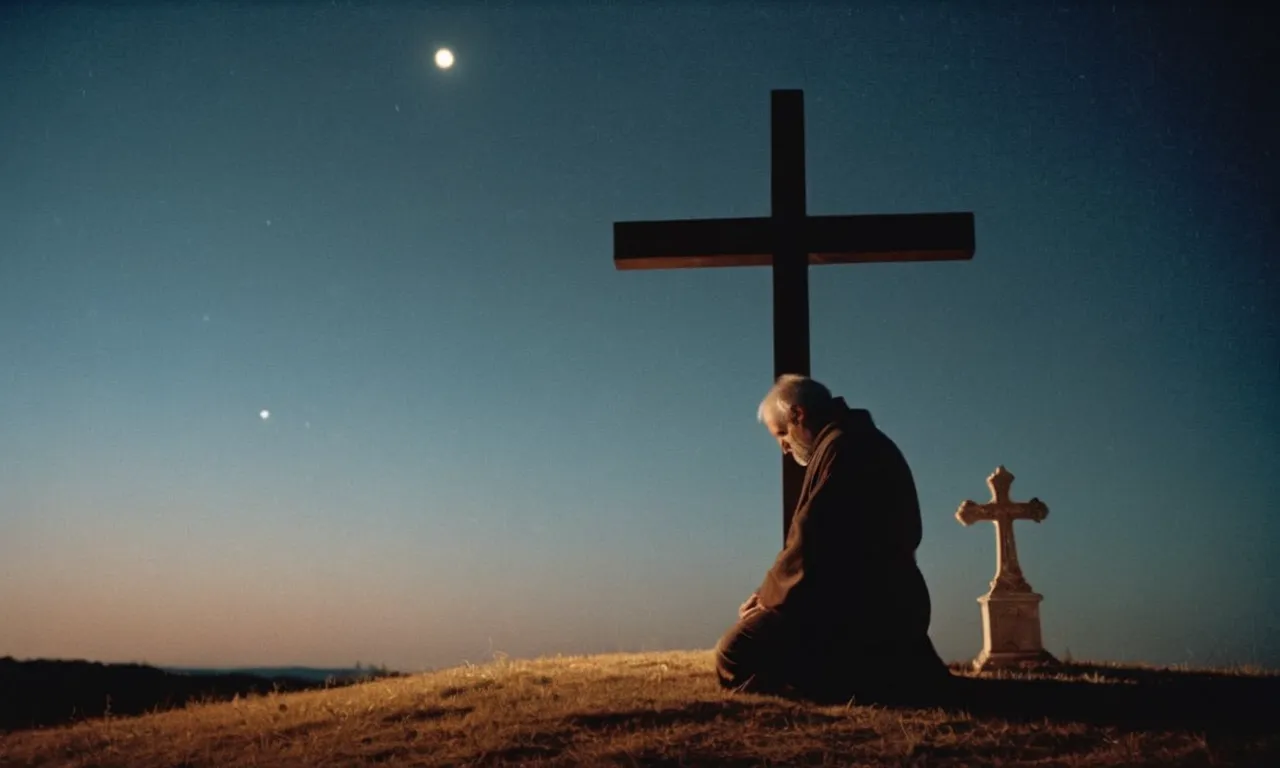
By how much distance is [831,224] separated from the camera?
857 cm

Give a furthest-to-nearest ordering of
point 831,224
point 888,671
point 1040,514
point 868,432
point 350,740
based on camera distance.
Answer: point 1040,514 < point 831,224 < point 868,432 < point 888,671 < point 350,740

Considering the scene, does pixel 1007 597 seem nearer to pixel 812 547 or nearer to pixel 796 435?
pixel 796 435

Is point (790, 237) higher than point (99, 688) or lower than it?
higher

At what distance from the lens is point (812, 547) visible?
6.49 meters

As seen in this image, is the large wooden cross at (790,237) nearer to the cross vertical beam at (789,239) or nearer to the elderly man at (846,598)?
the cross vertical beam at (789,239)

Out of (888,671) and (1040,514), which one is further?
(1040,514)

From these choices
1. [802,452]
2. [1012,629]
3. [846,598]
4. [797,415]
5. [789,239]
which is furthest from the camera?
[1012,629]

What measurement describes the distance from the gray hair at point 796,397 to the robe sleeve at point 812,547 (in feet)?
1.70

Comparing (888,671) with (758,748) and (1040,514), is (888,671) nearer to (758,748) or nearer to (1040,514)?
(758,748)

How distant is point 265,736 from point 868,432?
4029mm

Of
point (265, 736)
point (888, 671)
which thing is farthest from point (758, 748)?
point (265, 736)

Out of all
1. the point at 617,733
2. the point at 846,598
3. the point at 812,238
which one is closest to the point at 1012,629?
the point at 846,598

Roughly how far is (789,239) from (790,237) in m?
0.02

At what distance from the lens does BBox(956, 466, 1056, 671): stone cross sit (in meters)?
8.67
